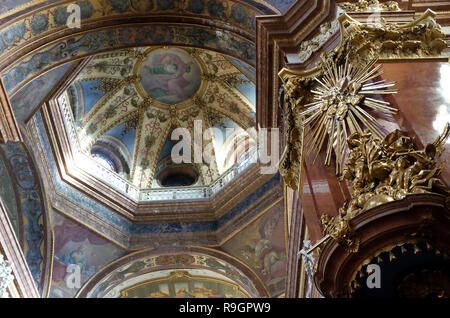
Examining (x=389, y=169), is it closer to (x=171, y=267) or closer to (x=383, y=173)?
(x=383, y=173)

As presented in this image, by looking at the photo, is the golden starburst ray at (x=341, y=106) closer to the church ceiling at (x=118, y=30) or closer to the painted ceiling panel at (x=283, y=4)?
the painted ceiling panel at (x=283, y=4)

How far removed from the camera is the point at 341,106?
5.07 metres

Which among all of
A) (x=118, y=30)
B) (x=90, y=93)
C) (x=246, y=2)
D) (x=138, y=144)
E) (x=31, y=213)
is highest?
(x=90, y=93)

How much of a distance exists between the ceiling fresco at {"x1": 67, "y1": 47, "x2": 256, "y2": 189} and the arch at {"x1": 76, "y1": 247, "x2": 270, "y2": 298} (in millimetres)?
2278

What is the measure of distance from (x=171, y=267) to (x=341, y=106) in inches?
390

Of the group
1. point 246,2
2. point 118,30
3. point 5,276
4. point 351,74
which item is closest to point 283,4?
point 246,2

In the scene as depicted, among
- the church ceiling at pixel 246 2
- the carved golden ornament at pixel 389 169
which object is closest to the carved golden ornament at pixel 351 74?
the carved golden ornament at pixel 389 169

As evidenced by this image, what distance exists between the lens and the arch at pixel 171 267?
12.9m

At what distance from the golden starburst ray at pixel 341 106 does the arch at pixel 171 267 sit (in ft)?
26.0

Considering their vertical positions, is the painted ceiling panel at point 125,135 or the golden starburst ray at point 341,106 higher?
the painted ceiling panel at point 125,135

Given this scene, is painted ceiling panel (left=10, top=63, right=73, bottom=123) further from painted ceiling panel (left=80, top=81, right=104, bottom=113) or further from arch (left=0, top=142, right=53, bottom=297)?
painted ceiling panel (left=80, top=81, right=104, bottom=113)

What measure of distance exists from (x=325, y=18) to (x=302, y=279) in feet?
17.9

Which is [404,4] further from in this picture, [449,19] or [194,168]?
[194,168]

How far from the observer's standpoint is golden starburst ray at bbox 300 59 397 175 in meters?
4.83
